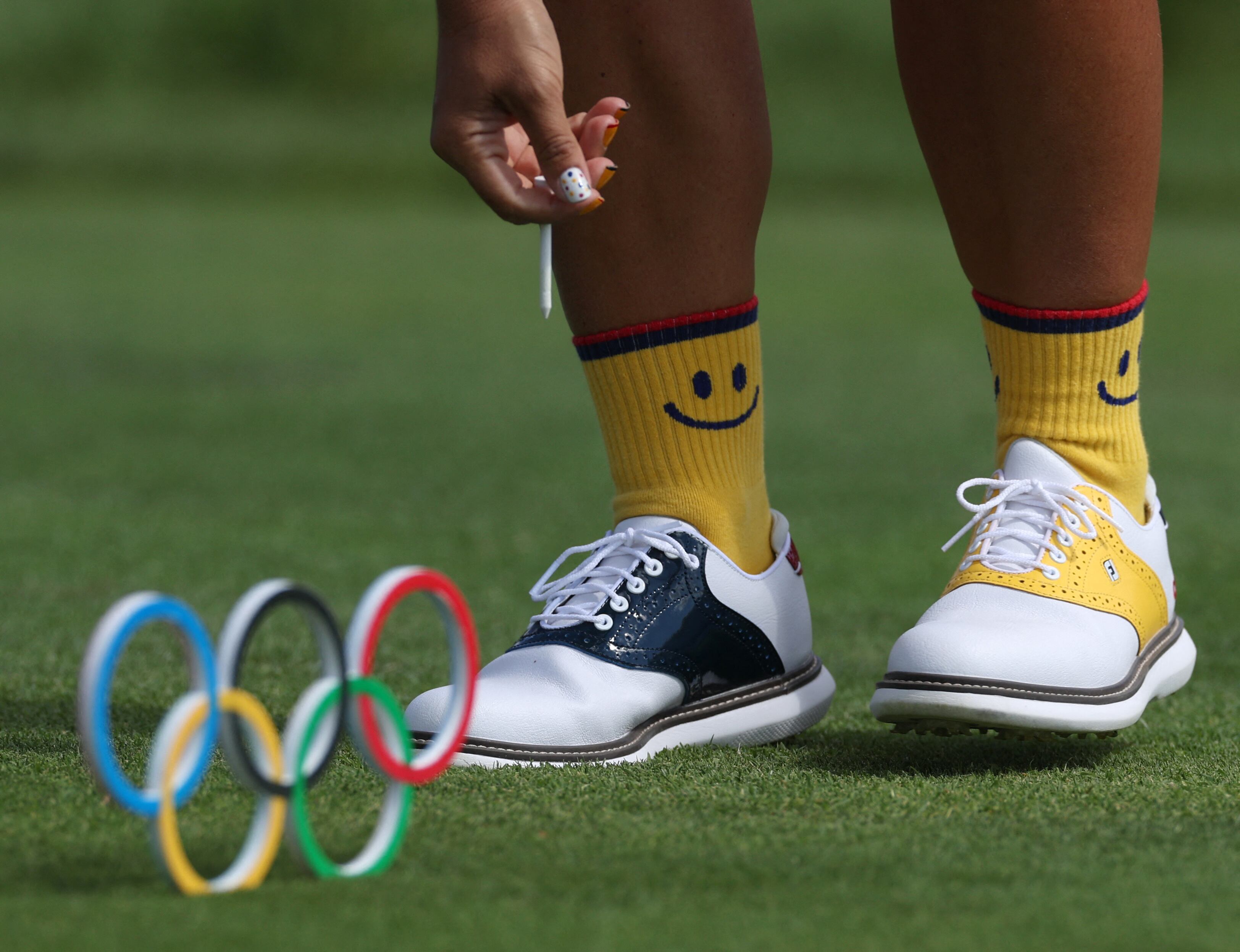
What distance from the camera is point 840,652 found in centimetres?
137

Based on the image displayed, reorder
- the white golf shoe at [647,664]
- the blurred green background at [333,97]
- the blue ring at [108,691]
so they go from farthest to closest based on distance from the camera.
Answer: the blurred green background at [333,97] < the white golf shoe at [647,664] < the blue ring at [108,691]

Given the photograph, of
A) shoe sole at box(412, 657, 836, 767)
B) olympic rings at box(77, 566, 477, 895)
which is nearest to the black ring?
olympic rings at box(77, 566, 477, 895)

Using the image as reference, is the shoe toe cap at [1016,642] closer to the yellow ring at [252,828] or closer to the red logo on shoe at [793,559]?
the red logo on shoe at [793,559]

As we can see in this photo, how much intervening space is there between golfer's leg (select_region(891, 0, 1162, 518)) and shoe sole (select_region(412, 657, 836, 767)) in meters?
0.21

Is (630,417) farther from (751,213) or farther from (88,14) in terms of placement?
(88,14)

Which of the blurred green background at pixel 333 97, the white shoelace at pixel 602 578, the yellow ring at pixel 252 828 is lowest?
the blurred green background at pixel 333 97

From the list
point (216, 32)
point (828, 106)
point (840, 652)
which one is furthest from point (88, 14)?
point (840, 652)

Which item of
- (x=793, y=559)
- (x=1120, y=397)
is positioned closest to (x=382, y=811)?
(x=793, y=559)

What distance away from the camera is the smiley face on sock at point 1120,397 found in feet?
3.27

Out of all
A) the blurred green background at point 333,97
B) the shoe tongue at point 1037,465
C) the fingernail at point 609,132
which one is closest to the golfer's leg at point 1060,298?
Answer: the shoe tongue at point 1037,465

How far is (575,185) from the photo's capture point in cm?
77

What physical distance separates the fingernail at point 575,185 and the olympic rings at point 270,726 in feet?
0.77

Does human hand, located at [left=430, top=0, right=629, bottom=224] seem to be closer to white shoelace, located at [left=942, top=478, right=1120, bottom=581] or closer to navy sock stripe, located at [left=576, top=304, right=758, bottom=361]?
navy sock stripe, located at [left=576, top=304, right=758, bottom=361]

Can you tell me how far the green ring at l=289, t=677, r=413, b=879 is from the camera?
22.7 inches
